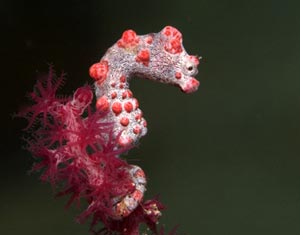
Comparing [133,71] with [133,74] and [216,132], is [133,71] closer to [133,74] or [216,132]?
[133,74]

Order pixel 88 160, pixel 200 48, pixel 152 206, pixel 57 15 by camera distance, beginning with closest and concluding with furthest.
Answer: pixel 88 160 → pixel 152 206 → pixel 57 15 → pixel 200 48

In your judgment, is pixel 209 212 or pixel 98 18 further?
pixel 209 212

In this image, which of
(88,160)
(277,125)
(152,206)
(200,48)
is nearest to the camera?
(88,160)

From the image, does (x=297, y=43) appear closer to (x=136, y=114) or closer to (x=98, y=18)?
(x=98, y=18)

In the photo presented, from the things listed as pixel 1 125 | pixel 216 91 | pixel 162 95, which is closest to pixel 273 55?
pixel 216 91

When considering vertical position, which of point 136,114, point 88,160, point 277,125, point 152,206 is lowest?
point 277,125

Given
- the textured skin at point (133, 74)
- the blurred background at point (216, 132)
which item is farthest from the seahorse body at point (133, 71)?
the blurred background at point (216, 132)

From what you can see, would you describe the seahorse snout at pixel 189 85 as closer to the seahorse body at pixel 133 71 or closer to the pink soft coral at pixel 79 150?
the seahorse body at pixel 133 71

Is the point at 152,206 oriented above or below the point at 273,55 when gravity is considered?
below
